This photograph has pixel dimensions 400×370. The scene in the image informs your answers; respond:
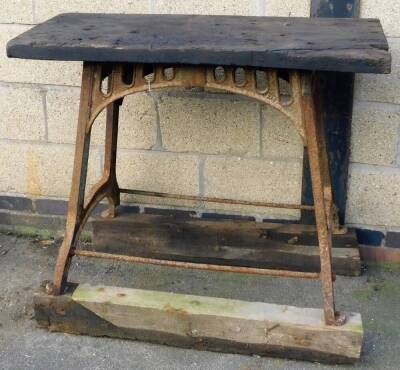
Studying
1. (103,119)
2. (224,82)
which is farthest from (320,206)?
(103,119)

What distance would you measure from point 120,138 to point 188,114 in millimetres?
340

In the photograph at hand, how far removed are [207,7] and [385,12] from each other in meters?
0.71

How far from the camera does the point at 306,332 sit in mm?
2338

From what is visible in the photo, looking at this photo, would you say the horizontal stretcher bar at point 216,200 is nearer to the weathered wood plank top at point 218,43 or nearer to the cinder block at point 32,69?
the cinder block at point 32,69

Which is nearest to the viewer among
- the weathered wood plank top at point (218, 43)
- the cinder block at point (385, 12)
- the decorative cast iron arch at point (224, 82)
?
the weathered wood plank top at point (218, 43)

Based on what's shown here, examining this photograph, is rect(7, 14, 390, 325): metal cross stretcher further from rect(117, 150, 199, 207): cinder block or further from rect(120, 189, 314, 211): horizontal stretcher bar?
rect(117, 150, 199, 207): cinder block

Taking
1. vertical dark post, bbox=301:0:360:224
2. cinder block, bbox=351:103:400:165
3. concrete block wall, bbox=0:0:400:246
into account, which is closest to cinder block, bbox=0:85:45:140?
concrete block wall, bbox=0:0:400:246

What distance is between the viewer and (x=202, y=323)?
2.41 metres

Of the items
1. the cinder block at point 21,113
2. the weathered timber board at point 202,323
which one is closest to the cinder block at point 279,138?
the weathered timber board at point 202,323

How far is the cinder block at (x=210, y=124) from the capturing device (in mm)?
2949

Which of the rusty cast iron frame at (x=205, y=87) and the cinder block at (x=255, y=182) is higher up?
the rusty cast iron frame at (x=205, y=87)

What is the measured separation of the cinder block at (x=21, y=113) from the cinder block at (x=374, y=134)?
4.56 ft

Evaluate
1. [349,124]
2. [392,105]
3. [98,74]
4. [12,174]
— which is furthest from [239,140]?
[12,174]

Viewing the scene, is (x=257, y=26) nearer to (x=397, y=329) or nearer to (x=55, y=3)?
(x=55, y=3)
